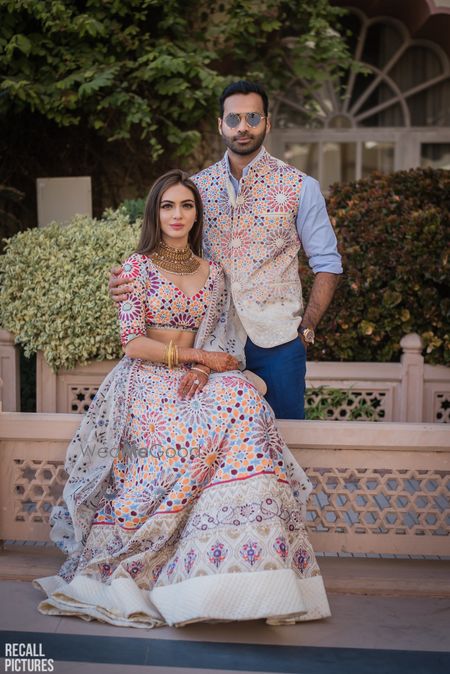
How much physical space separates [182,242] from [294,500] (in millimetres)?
1163

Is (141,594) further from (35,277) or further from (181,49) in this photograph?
(181,49)

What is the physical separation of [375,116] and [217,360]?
238 inches

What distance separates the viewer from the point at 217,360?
3.30 metres

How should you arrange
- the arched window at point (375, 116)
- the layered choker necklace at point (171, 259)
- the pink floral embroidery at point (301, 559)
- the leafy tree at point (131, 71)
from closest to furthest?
the pink floral embroidery at point (301, 559)
the layered choker necklace at point (171, 259)
the leafy tree at point (131, 71)
the arched window at point (375, 116)

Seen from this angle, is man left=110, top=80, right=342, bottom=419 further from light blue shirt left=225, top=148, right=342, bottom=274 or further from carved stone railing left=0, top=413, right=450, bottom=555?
carved stone railing left=0, top=413, right=450, bottom=555

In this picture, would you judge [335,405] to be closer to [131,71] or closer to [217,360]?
[217,360]

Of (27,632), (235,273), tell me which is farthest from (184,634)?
(235,273)

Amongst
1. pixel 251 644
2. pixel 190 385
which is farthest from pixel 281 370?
pixel 251 644

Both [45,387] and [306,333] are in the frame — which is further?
[45,387]

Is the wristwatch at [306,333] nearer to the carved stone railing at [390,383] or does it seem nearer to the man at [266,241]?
the man at [266,241]

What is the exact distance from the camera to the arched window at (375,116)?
846 cm

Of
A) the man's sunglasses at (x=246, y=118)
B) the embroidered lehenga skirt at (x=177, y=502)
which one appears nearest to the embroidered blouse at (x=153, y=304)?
the embroidered lehenga skirt at (x=177, y=502)

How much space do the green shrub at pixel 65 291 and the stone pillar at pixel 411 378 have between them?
190cm

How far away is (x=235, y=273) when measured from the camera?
3.59 metres
